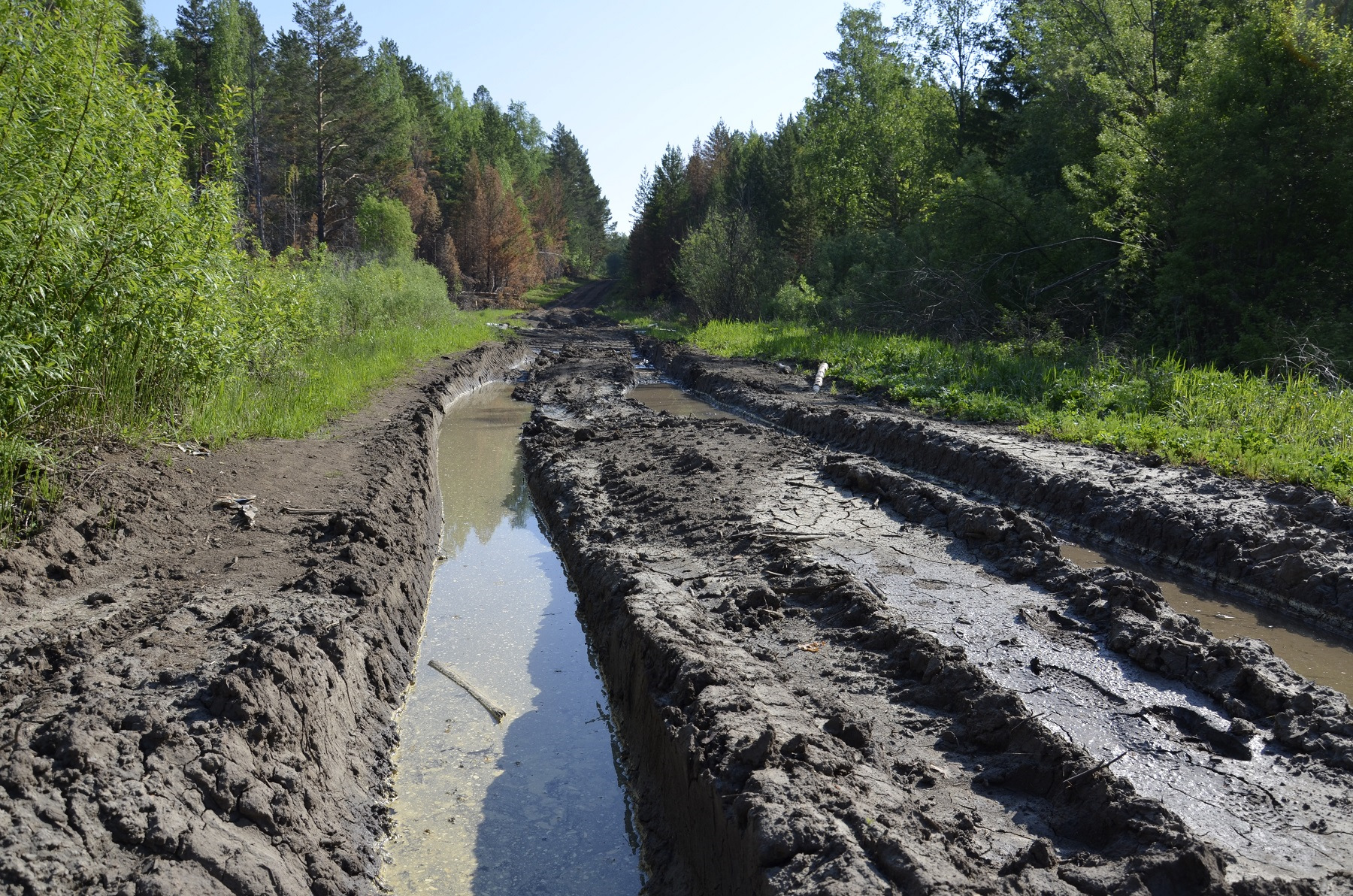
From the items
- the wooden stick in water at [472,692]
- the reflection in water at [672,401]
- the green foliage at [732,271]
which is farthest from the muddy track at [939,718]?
the green foliage at [732,271]

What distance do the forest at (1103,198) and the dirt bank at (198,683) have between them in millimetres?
12088

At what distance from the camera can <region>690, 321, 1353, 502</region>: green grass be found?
946 cm

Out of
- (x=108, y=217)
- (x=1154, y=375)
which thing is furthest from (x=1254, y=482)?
(x=108, y=217)

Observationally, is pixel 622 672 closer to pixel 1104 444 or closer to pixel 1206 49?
pixel 1104 444

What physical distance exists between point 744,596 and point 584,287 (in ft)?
232

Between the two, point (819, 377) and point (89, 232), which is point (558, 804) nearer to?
point (89, 232)

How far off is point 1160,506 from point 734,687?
18.9 ft

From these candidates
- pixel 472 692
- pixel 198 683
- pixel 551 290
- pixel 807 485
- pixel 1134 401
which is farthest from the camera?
pixel 551 290

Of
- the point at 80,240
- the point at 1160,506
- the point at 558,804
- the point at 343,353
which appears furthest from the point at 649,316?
the point at 558,804

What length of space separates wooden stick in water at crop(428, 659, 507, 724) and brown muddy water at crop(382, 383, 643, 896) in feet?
0.19

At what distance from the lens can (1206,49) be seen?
1695cm

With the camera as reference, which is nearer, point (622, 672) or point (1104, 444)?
point (622, 672)

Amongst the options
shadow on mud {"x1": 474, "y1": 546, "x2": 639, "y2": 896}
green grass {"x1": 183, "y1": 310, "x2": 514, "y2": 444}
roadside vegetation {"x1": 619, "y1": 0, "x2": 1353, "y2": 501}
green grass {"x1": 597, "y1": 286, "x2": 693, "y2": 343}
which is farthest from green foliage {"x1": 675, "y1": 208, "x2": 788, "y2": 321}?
shadow on mud {"x1": 474, "y1": 546, "x2": 639, "y2": 896}

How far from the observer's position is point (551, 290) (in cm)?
6950
